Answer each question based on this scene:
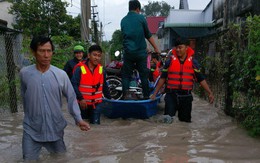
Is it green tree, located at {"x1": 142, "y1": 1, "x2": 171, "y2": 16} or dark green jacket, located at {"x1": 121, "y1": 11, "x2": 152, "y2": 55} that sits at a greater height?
green tree, located at {"x1": 142, "y1": 1, "x2": 171, "y2": 16}

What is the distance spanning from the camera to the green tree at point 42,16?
1298 inches

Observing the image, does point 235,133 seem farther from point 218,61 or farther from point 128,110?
point 218,61

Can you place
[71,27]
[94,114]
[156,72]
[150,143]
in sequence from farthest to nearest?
1. [71,27]
2. [156,72]
3. [94,114]
4. [150,143]

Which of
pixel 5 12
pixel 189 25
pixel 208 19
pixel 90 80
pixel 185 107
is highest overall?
pixel 5 12

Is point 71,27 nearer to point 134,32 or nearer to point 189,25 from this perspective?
point 189,25

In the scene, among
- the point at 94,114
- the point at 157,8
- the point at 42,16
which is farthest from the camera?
the point at 157,8

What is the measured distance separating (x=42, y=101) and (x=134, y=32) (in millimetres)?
3098

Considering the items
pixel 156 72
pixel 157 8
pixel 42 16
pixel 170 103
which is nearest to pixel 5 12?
pixel 42 16

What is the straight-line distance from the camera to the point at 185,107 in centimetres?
610

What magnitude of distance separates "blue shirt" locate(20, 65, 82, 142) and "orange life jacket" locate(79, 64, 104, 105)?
5.48 feet

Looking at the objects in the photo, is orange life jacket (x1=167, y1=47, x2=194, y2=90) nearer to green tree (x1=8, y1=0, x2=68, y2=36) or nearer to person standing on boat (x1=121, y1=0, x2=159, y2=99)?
person standing on boat (x1=121, y1=0, x2=159, y2=99)

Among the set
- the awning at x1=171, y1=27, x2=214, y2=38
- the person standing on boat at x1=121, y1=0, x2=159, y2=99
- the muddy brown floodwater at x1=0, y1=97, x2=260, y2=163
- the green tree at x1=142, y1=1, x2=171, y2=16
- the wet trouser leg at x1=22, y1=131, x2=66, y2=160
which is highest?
the green tree at x1=142, y1=1, x2=171, y2=16

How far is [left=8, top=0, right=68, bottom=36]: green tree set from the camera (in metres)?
33.0

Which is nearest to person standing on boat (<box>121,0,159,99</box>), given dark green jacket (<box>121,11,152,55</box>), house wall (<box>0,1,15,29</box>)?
dark green jacket (<box>121,11,152,55</box>)
